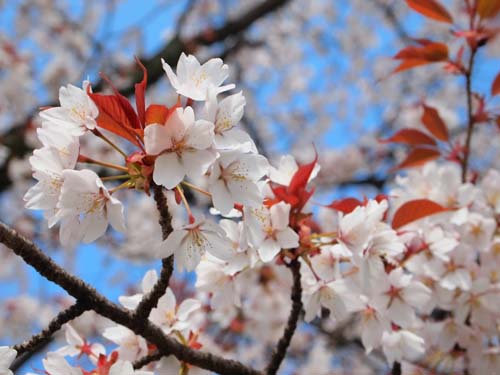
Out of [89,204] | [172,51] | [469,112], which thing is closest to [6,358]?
[89,204]

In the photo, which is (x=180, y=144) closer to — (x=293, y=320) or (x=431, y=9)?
(x=293, y=320)

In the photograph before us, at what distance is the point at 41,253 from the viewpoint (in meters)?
0.83

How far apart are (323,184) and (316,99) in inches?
131

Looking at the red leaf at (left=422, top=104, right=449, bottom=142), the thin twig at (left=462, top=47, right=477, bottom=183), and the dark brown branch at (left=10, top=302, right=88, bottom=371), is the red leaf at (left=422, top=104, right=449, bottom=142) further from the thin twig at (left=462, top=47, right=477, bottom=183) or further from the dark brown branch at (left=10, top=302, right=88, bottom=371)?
the dark brown branch at (left=10, top=302, right=88, bottom=371)

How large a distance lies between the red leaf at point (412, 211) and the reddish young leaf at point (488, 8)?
0.62 meters

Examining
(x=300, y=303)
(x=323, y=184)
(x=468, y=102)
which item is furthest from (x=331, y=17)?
(x=300, y=303)

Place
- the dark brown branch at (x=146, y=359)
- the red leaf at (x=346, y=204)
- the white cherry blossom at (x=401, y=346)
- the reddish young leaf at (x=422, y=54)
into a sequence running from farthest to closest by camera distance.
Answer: the reddish young leaf at (x=422, y=54) → the white cherry blossom at (x=401, y=346) → the red leaf at (x=346, y=204) → the dark brown branch at (x=146, y=359)

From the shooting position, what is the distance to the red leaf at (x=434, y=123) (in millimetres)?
1549

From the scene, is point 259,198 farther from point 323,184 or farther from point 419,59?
point 323,184

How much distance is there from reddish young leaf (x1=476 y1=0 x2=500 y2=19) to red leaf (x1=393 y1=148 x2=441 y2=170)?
385mm

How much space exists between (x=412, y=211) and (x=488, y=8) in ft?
2.17

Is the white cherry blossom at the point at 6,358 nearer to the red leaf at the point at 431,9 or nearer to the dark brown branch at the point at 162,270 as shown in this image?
the dark brown branch at the point at 162,270

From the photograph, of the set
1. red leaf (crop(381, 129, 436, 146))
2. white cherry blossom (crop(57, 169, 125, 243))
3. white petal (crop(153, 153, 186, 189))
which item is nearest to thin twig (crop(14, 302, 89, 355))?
white cherry blossom (crop(57, 169, 125, 243))

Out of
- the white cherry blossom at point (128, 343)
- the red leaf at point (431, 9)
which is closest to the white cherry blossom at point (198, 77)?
the white cherry blossom at point (128, 343)
